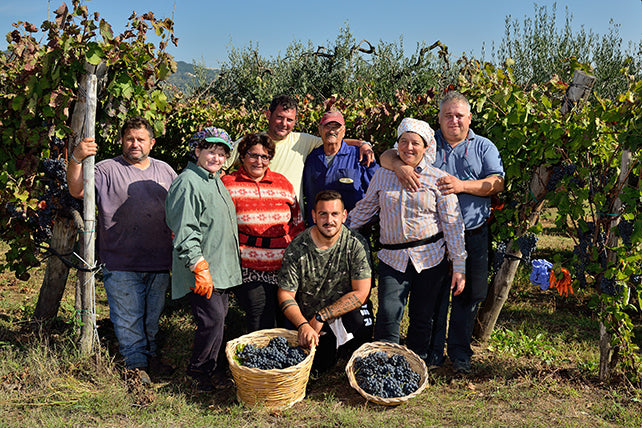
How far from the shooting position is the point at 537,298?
19.9 feet

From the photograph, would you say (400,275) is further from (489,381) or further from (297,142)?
(297,142)

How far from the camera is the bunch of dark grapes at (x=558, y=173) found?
147 inches

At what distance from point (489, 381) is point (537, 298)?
8.44 ft

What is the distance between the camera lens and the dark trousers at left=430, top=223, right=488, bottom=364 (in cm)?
388

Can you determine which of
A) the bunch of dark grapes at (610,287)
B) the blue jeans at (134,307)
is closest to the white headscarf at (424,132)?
the bunch of dark grapes at (610,287)

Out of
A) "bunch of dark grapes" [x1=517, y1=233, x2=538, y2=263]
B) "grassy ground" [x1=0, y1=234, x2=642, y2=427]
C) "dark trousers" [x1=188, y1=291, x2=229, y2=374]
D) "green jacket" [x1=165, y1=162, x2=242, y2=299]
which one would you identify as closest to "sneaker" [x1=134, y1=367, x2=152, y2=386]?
"grassy ground" [x1=0, y1=234, x2=642, y2=427]

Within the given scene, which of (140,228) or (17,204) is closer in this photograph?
(140,228)

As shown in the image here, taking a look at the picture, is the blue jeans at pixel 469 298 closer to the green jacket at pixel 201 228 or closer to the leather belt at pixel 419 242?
the leather belt at pixel 419 242

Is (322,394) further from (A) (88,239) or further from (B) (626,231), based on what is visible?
(B) (626,231)

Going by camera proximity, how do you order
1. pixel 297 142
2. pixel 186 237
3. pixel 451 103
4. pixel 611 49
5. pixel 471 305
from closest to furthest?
1. pixel 186 237
2. pixel 451 103
3. pixel 471 305
4. pixel 297 142
5. pixel 611 49

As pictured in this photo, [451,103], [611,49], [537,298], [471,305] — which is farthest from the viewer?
[611,49]

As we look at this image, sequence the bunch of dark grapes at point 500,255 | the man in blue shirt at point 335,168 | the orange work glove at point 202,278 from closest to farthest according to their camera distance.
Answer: the orange work glove at point 202,278 < the man in blue shirt at point 335,168 < the bunch of dark grapes at point 500,255

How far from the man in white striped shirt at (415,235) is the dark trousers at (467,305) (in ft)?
0.64

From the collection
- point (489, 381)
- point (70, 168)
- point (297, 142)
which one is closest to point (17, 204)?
point (70, 168)
